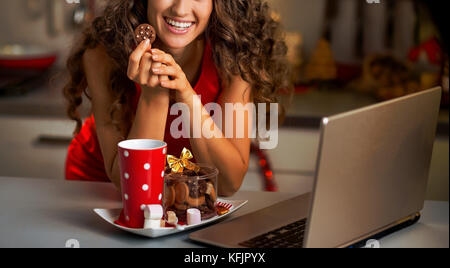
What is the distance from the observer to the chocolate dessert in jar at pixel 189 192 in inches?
39.8

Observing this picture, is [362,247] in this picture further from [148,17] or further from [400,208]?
[148,17]

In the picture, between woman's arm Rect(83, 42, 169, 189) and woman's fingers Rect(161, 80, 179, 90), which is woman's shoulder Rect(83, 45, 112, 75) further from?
woman's fingers Rect(161, 80, 179, 90)

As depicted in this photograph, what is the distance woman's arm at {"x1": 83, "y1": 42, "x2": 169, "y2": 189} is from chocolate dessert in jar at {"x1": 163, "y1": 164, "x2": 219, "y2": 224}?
0.21 m

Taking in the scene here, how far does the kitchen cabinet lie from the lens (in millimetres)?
2373

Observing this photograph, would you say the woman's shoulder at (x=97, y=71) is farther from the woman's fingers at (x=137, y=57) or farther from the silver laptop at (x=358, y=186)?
the silver laptop at (x=358, y=186)

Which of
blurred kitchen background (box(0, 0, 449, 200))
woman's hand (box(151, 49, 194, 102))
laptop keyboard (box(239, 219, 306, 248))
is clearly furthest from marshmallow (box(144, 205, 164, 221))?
blurred kitchen background (box(0, 0, 449, 200))

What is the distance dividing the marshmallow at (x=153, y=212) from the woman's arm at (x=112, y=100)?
0.86ft

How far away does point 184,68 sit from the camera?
1.55 meters

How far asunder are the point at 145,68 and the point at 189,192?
26 centimetres

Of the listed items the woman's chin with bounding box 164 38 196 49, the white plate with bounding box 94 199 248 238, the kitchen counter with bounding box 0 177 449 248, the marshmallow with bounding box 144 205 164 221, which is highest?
the woman's chin with bounding box 164 38 196 49

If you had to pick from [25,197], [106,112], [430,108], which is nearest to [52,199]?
[25,197]

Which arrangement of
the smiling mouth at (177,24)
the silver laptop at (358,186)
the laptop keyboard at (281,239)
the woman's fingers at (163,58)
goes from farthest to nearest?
the smiling mouth at (177,24) → the woman's fingers at (163,58) → the laptop keyboard at (281,239) → the silver laptop at (358,186)

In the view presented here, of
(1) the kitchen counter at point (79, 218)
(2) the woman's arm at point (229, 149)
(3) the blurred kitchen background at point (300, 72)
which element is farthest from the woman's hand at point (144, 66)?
(3) the blurred kitchen background at point (300, 72)
